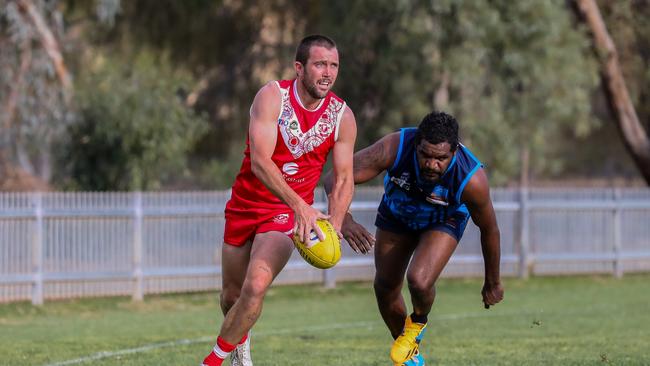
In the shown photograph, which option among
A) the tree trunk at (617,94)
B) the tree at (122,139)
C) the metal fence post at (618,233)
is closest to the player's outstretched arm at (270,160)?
the tree at (122,139)

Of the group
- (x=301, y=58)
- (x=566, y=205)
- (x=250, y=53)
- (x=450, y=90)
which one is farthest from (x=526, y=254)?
(x=301, y=58)

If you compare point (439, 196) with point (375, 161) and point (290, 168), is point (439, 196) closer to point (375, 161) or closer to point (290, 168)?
point (375, 161)

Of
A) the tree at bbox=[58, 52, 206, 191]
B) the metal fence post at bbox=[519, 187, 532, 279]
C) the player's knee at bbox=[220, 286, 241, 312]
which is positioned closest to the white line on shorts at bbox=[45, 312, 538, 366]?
the player's knee at bbox=[220, 286, 241, 312]

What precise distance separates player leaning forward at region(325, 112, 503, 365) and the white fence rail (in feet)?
33.7

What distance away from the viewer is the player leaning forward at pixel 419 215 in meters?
8.32

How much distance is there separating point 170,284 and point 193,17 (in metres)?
14.8

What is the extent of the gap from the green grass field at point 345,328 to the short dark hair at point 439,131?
296 centimetres

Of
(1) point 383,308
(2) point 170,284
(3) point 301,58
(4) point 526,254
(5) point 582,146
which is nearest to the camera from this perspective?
(3) point 301,58

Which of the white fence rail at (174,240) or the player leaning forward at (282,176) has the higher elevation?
the player leaning forward at (282,176)

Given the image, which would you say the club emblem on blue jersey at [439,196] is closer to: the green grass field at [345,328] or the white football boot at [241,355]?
the white football boot at [241,355]

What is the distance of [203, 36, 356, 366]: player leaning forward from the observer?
7.92m

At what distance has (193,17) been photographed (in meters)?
33.1

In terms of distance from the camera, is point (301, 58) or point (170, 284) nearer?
point (301, 58)

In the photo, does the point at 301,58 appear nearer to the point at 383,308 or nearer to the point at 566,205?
the point at 383,308
